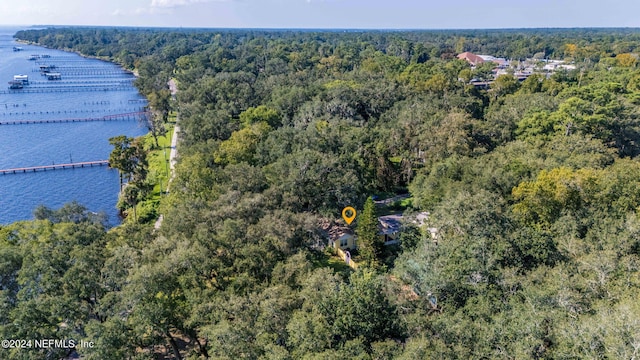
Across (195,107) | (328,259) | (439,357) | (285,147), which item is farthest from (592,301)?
(195,107)

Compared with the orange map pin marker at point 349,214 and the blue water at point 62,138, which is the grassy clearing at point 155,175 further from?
the orange map pin marker at point 349,214

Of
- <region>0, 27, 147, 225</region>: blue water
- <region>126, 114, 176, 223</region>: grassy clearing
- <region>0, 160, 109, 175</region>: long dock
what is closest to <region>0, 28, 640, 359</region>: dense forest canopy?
<region>126, 114, 176, 223</region>: grassy clearing

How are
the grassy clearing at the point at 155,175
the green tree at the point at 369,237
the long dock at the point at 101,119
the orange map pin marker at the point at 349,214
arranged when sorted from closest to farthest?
the green tree at the point at 369,237, the orange map pin marker at the point at 349,214, the grassy clearing at the point at 155,175, the long dock at the point at 101,119

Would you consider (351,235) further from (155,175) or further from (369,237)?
(155,175)

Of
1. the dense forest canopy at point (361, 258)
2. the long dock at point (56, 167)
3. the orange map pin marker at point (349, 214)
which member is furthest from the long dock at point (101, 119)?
the orange map pin marker at point (349, 214)

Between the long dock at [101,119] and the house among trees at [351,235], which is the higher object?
the long dock at [101,119]

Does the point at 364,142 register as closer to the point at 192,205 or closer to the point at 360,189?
the point at 360,189

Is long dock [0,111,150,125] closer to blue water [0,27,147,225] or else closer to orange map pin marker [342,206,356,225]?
blue water [0,27,147,225]
